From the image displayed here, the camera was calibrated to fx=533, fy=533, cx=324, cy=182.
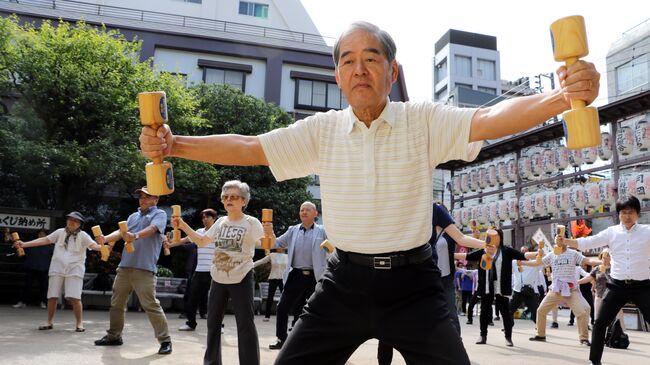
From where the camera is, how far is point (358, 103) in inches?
99.2

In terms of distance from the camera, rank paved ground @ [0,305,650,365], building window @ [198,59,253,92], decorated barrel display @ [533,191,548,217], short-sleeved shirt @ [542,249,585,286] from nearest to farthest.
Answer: paved ground @ [0,305,650,365] < short-sleeved shirt @ [542,249,585,286] < decorated barrel display @ [533,191,548,217] < building window @ [198,59,253,92]

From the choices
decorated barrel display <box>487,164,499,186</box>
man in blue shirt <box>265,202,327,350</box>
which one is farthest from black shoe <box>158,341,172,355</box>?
decorated barrel display <box>487,164,499,186</box>

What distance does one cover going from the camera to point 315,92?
91.8 feet

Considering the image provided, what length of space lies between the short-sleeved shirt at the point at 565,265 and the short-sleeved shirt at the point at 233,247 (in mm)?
6771

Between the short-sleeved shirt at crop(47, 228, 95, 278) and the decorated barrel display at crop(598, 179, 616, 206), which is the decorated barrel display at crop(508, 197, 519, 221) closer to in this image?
the decorated barrel display at crop(598, 179, 616, 206)

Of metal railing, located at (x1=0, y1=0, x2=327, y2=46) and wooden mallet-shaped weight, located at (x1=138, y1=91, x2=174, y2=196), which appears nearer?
wooden mallet-shaped weight, located at (x1=138, y1=91, x2=174, y2=196)

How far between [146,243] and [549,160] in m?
14.2

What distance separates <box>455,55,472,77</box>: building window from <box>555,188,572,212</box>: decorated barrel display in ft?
101

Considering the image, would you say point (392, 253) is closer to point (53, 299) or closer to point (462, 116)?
point (462, 116)

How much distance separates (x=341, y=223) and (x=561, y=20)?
1246 millimetres

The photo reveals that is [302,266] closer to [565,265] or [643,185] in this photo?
[565,265]

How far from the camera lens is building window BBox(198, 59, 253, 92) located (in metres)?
26.5

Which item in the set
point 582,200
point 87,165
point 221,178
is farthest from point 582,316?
point 221,178

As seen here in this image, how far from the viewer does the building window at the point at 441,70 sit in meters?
46.8
